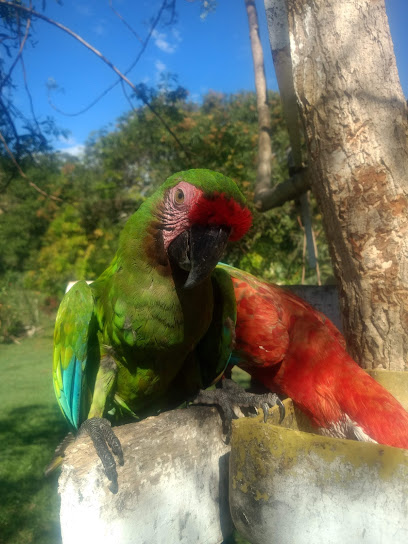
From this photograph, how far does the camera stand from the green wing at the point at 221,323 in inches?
64.4

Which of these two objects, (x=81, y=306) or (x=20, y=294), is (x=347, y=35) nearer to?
(x=81, y=306)

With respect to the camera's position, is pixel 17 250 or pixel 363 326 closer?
pixel 363 326

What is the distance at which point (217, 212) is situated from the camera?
1.17 meters

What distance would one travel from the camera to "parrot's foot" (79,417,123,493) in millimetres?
973

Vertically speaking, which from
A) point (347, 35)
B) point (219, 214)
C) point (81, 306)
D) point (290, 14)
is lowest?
point (81, 306)

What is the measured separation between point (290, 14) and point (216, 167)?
452 cm

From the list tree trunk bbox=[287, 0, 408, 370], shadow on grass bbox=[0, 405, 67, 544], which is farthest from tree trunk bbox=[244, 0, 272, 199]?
shadow on grass bbox=[0, 405, 67, 544]

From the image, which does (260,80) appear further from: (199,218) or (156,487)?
(156,487)

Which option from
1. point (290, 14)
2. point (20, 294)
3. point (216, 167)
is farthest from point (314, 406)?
point (20, 294)

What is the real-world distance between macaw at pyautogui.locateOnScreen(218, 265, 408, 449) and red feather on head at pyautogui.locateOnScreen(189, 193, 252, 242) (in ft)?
1.82

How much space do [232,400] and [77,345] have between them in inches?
24.1

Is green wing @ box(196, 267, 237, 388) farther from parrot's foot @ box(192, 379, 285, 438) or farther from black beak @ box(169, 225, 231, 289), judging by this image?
black beak @ box(169, 225, 231, 289)

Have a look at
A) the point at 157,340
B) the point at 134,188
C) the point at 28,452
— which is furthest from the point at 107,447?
the point at 134,188

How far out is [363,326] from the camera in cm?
164
